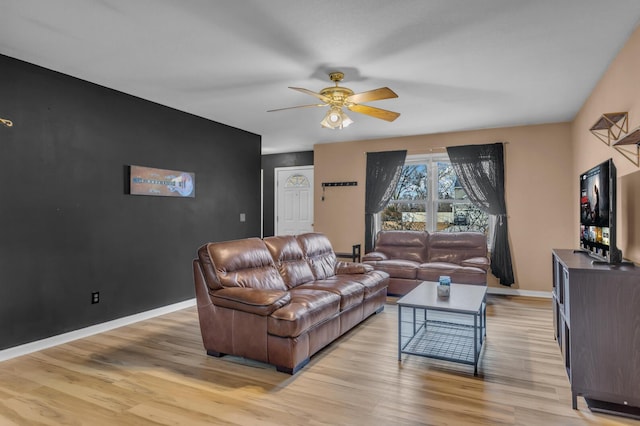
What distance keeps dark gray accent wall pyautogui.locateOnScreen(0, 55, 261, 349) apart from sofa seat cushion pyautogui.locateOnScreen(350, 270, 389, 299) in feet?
7.61

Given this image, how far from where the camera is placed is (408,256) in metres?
5.83

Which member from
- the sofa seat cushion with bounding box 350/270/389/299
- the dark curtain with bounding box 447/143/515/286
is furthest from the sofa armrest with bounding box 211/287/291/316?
the dark curtain with bounding box 447/143/515/286

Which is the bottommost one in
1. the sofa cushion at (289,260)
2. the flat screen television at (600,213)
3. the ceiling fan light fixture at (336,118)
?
the sofa cushion at (289,260)

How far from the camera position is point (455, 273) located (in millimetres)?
5039

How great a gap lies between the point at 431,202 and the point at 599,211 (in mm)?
3428

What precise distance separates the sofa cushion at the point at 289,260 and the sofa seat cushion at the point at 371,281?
57cm

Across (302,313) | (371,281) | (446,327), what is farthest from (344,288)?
(446,327)

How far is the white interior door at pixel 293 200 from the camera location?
7.87m

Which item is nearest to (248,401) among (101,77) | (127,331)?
(127,331)

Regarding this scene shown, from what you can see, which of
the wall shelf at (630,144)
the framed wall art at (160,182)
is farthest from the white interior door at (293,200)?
the wall shelf at (630,144)

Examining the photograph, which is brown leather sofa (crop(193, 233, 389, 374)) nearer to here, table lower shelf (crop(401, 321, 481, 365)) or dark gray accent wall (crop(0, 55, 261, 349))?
table lower shelf (crop(401, 321, 481, 365))

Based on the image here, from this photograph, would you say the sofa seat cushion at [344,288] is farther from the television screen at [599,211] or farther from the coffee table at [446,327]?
the television screen at [599,211]

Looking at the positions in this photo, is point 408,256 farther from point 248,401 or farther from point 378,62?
point 248,401

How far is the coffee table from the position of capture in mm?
3078
